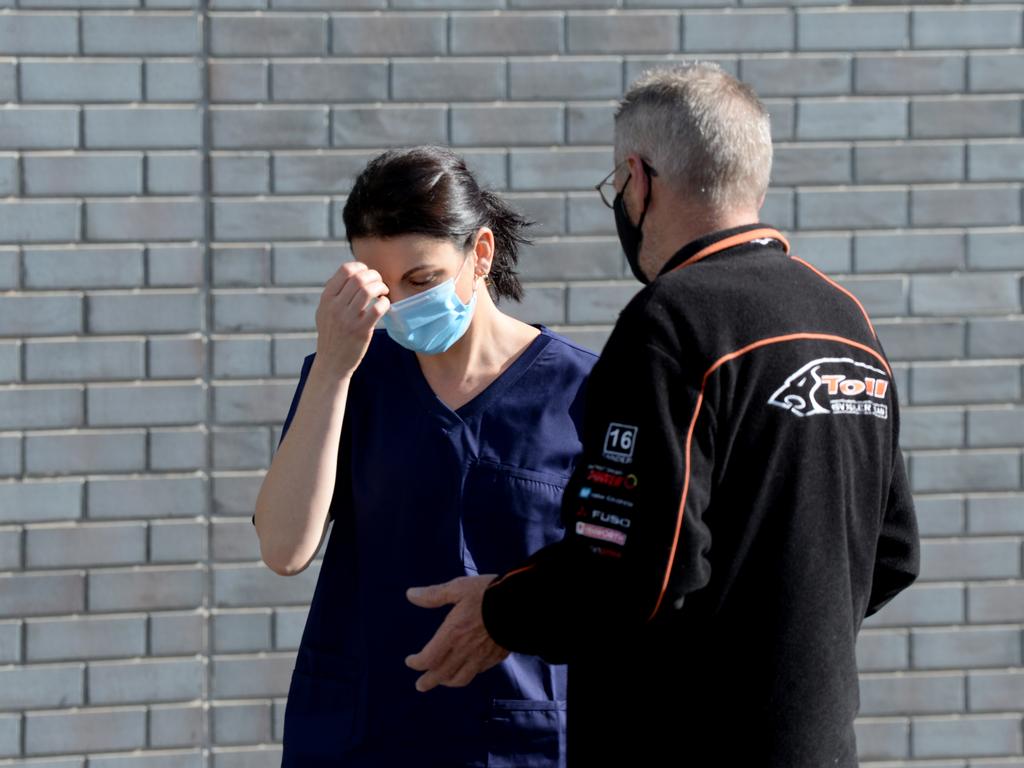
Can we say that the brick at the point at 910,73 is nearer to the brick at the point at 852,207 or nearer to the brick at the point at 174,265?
the brick at the point at 852,207

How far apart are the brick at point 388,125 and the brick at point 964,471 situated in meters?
1.60

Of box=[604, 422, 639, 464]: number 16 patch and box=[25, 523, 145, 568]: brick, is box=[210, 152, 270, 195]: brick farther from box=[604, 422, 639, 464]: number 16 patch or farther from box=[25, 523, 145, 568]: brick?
box=[604, 422, 639, 464]: number 16 patch

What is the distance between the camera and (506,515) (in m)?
2.32

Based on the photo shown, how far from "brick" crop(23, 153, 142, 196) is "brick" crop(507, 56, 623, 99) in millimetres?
1015

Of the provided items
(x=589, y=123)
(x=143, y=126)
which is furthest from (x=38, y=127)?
(x=589, y=123)

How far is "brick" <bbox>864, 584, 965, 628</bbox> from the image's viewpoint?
3975 mm

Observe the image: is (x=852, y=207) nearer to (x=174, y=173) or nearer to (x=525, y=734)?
(x=174, y=173)

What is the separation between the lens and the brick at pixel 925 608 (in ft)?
13.0

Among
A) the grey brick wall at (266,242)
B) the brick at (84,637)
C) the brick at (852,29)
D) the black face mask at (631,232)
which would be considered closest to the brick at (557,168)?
the grey brick wall at (266,242)

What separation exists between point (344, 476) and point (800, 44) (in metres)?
2.15

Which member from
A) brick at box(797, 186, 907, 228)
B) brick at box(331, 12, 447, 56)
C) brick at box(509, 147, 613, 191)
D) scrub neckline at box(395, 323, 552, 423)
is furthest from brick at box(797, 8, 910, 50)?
scrub neckline at box(395, 323, 552, 423)

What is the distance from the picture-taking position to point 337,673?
2307 mm

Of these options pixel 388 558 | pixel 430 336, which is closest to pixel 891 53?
pixel 430 336

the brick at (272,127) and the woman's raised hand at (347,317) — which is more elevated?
the brick at (272,127)
